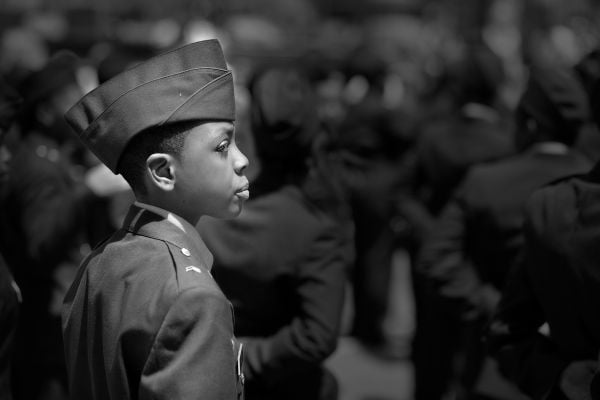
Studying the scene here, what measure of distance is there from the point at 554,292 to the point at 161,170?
123 centimetres

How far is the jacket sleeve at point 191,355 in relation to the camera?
171cm

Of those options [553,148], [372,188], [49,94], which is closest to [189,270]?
[553,148]

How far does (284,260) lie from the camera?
9.70 ft

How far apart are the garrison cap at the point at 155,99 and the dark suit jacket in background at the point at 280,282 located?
3.50ft

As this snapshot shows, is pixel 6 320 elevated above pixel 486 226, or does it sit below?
above

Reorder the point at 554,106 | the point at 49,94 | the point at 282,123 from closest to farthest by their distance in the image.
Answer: the point at 282,123, the point at 554,106, the point at 49,94

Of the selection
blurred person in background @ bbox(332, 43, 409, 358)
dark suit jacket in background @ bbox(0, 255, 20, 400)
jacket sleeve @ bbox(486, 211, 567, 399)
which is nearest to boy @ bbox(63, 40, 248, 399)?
dark suit jacket in background @ bbox(0, 255, 20, 400)

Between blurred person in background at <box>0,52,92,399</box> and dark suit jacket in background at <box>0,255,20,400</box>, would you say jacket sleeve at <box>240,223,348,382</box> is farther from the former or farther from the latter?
blurred person in background at <box>0,52,92,399</box>

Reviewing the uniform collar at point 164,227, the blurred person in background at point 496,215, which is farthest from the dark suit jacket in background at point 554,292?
the uniform collar at point 164,227

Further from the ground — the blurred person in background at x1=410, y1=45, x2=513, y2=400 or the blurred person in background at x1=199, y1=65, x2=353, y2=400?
the blurred person in background at x1=199, y1=65, x2=353, y2=400

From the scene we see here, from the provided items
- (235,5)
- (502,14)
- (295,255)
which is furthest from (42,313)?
(235,5)

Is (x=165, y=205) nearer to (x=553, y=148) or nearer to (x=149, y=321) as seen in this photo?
(x=149, y=321)

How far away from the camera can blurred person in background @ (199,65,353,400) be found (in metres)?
2.96

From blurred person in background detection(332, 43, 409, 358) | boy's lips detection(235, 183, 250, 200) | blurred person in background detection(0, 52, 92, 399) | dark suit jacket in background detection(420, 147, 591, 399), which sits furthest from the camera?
blurred person in background detection(332, 43, 409, 358)
